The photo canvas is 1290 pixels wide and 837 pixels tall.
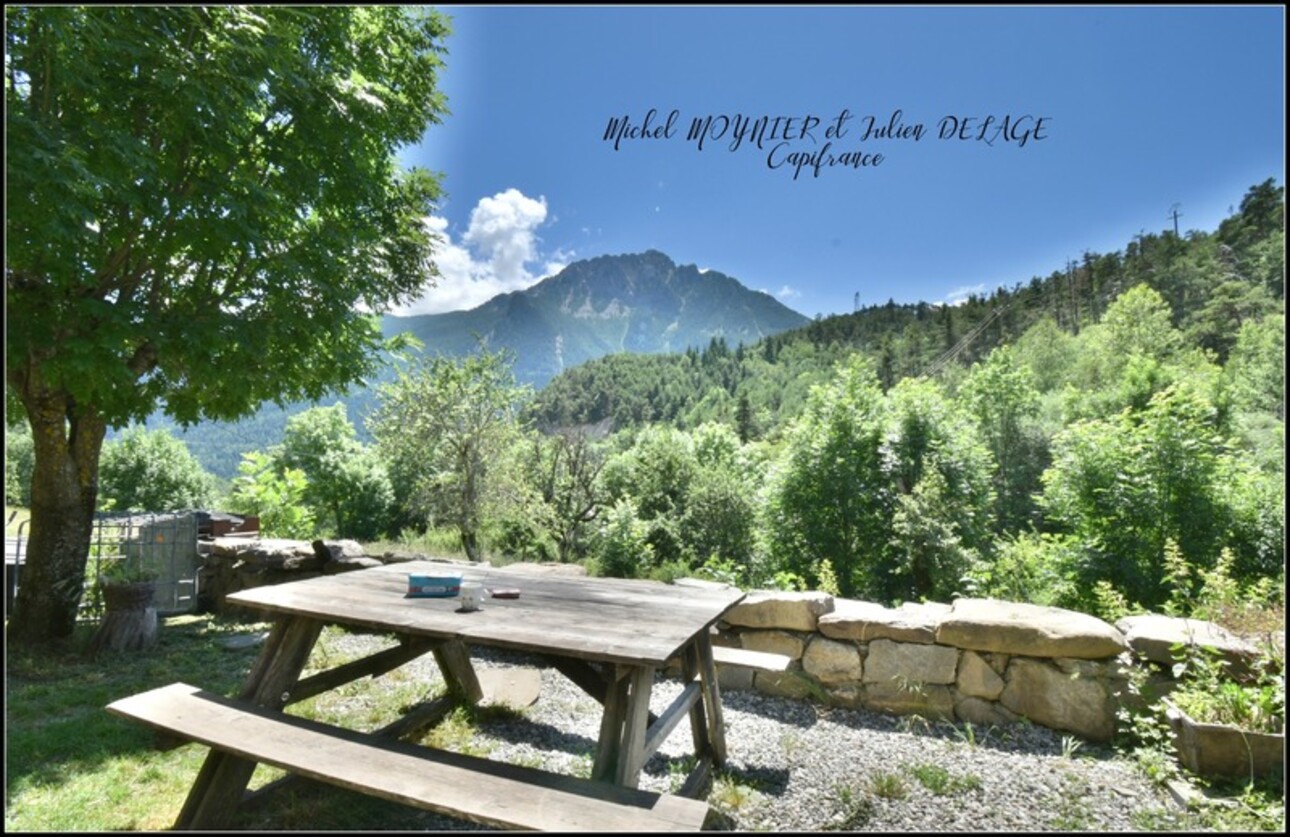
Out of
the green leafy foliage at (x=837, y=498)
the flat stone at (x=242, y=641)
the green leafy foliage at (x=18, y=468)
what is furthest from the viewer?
the green leafy foliage at (x=18, y=468)

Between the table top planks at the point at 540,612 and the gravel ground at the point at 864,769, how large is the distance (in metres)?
0.90

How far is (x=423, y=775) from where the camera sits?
2.13 m

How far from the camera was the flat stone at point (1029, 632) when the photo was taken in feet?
12.2

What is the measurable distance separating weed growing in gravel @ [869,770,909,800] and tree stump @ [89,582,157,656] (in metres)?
6.02

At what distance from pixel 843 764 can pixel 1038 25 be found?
392 cm

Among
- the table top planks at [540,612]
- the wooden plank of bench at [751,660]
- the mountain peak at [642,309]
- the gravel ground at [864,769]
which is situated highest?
the mountain peak at [642,309]

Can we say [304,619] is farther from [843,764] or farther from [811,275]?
[811,275]

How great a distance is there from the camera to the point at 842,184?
5457mm

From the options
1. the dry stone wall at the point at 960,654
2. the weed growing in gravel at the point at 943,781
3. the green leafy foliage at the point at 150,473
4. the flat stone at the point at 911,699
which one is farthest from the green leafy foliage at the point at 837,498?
the green leafy foliage at the point at 150,473

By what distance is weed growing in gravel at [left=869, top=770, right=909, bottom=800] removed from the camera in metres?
2.92

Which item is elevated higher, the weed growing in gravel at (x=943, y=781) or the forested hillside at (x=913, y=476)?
the forested hillside at (x=913, y=476)

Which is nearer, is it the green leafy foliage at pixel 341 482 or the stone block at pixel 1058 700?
the stone block at pixel 1058 700

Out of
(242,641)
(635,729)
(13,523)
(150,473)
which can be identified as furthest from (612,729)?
(150,473)

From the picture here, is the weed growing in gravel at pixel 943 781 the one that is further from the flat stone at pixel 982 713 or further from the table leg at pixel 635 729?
the table leg at pixel 635 729
